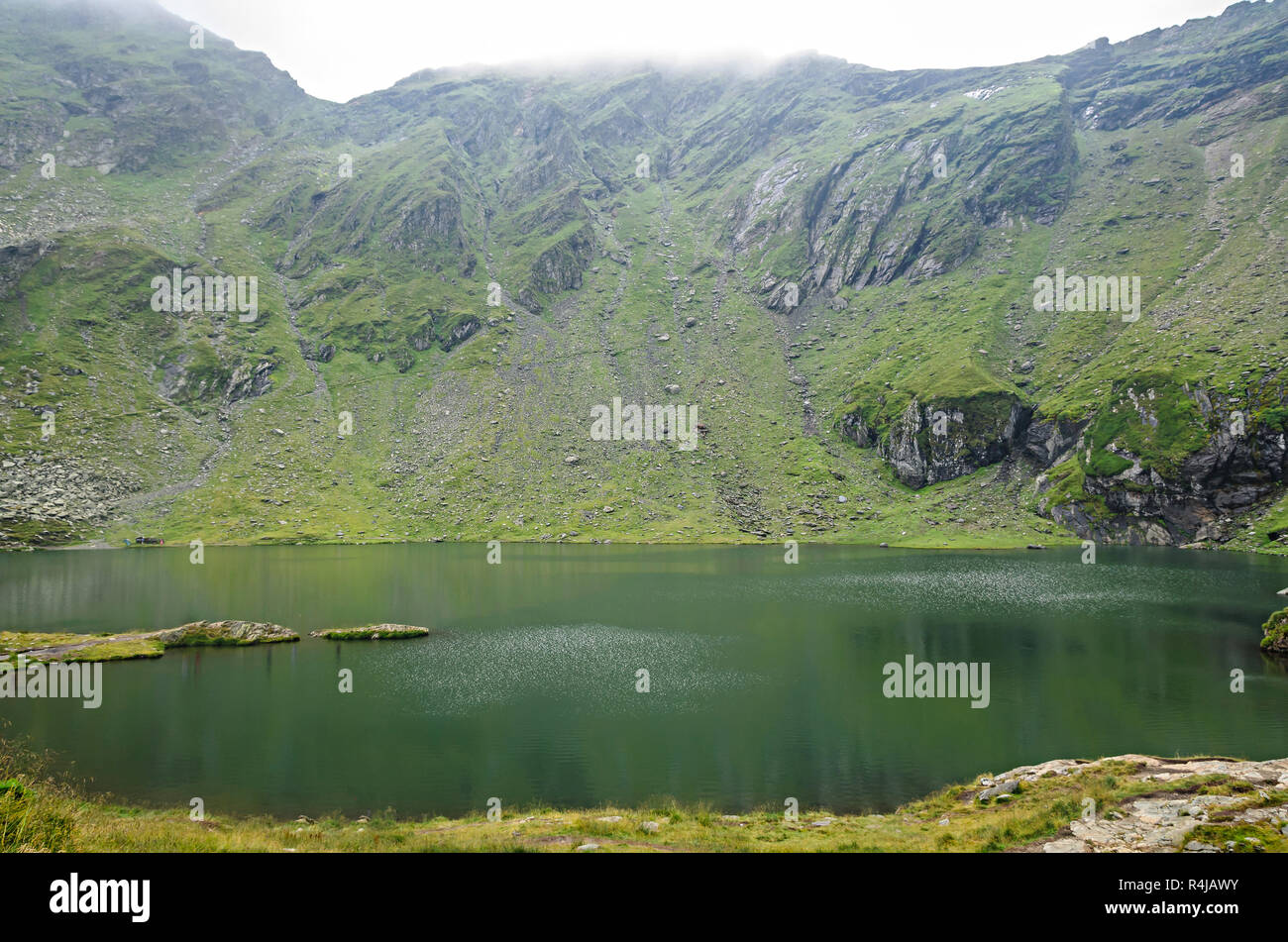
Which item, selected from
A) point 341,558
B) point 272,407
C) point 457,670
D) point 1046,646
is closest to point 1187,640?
point 1046,646

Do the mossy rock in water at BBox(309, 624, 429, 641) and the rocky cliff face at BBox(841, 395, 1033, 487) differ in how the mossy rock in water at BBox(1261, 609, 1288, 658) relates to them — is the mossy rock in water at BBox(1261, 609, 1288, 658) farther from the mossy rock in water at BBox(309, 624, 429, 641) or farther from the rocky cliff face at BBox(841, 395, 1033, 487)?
the rocky cliff face at BBox(841, 395, 1033, 487)

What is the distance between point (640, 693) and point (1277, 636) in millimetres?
47367

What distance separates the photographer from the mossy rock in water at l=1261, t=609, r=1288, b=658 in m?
45.1

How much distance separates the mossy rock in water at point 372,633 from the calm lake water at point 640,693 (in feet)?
5.82

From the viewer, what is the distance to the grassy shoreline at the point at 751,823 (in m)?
15.9

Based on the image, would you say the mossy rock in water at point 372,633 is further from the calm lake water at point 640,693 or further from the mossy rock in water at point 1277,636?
the mossy rock in water at point 1277,636

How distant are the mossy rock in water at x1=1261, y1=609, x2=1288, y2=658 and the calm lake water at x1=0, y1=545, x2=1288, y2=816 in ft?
4.07

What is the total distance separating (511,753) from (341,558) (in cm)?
8172

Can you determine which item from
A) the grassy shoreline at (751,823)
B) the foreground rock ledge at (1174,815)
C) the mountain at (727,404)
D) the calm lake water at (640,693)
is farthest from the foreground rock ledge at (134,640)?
the mountain at (727,404)

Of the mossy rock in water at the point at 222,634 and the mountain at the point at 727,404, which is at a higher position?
the mountain at the point at 727,404

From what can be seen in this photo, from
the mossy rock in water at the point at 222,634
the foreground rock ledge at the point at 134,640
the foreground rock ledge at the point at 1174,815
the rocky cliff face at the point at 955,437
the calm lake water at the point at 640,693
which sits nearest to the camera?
the foreground rock ledge at the point at 1174,815

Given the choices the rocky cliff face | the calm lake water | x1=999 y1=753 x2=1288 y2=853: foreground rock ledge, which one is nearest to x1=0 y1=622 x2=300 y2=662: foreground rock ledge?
the calm lake water
